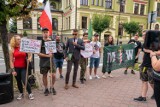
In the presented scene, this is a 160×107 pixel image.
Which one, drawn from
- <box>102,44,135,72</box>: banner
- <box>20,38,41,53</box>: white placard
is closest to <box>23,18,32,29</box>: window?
<box>102,44,135,72</box>: banner

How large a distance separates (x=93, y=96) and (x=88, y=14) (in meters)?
27.0

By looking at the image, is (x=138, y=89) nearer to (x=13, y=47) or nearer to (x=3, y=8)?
(x=13, y=47)

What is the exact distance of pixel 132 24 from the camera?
1131 inches

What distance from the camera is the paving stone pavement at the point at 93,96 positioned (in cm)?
448

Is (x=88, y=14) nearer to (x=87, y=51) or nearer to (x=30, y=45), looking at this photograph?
(x=87, y=51)

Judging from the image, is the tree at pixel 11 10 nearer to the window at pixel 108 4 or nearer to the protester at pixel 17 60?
the protester at pixel 17 60

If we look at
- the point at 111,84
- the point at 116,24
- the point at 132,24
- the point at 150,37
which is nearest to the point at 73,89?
the point at 111,84

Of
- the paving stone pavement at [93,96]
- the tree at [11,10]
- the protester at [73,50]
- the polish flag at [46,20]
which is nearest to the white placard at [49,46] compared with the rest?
the protester at [73,50]

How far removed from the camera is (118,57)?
7844 millimetres

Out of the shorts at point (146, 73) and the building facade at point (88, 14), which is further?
the building facade at point (88, 14)

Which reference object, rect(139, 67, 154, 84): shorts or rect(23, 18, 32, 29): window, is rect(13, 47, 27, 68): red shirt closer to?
rect(139, 67, 154, 84): shorts

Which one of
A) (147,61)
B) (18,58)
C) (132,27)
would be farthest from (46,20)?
(132,27)

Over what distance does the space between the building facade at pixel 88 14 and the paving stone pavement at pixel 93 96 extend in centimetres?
2276

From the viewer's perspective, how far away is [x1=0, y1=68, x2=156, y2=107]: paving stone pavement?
4.48m
